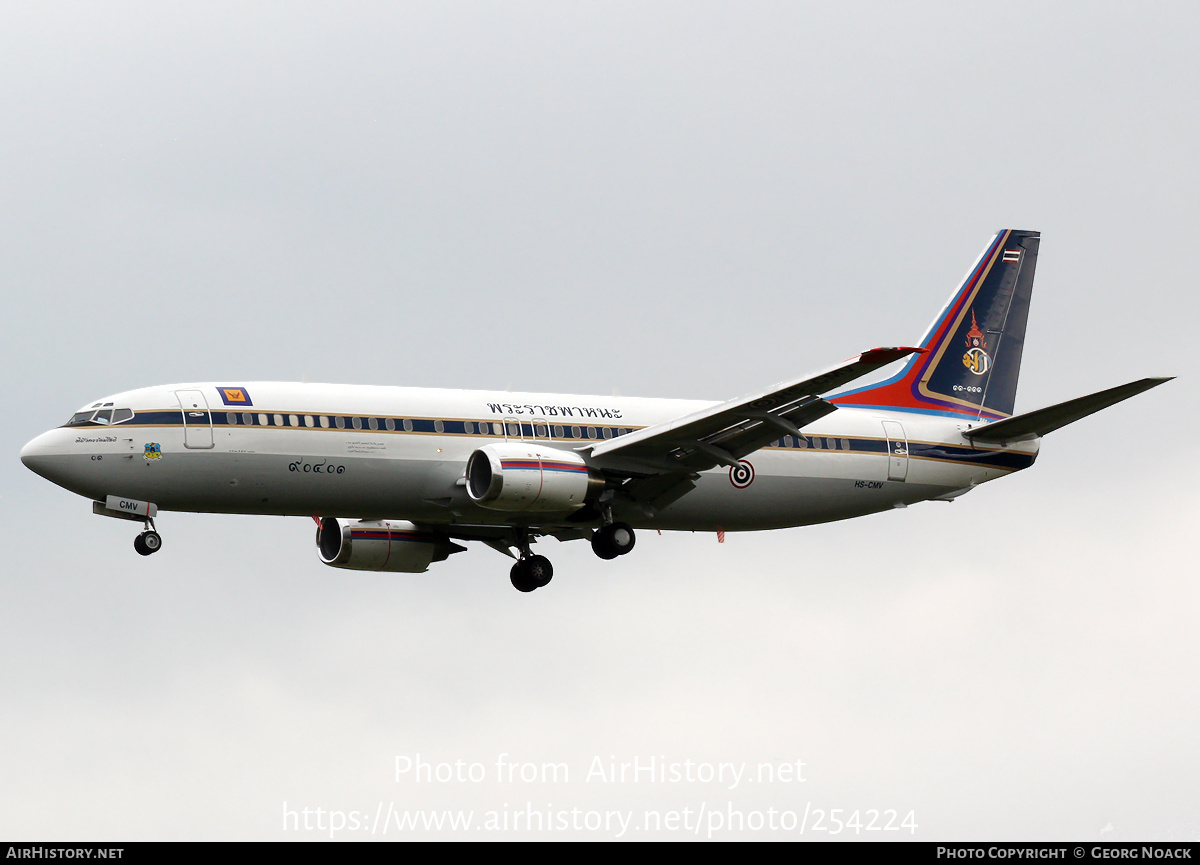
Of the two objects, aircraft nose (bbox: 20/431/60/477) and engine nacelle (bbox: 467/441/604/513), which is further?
engine nacelle (bbox: 467/441/604/513)

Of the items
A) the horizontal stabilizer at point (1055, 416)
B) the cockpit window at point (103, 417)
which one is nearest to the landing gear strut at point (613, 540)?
the horizontal stabilizer at point (1055, 416)

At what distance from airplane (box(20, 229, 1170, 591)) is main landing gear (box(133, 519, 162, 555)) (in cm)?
5

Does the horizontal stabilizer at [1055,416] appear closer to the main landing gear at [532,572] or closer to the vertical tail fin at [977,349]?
the vertical tail fin at [977,349]

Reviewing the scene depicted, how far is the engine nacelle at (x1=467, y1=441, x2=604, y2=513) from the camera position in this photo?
40.9 m

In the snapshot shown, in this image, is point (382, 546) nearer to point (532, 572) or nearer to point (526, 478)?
point (532, 572)

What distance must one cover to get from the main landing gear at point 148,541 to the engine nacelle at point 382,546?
9.10 meters

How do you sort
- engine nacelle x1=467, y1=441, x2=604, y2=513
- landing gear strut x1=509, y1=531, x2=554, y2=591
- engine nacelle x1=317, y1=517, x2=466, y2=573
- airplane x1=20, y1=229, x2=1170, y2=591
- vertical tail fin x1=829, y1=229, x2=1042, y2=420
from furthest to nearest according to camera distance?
vertical tail fin x1=829, y1=229, x2=1042, y2=420, engine nacelle x1=317, y1=517, x2=466, y2=573, landing gear strut x1=509, y1=531, x2=554, y2=591, engine nacelle x1=467, y1=441, x2=604, y2=513, airplane x1=20, y1=229, x2=1170, y2=591

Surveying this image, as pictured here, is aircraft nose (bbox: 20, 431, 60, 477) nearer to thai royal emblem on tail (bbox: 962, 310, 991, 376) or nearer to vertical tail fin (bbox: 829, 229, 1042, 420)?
vertical tail fin (bbox: 829, 229, 1042, 420)

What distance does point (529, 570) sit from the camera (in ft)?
157

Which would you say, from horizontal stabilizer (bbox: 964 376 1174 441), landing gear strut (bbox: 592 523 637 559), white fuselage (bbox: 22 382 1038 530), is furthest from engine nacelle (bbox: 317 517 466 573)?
horizontal stabilizer (bbox: 964 376 1174 441)

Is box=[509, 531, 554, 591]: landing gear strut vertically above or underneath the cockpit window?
underneath

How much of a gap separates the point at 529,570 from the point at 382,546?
4.57 metres

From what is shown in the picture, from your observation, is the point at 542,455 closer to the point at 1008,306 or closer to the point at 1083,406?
the point at 1083,406

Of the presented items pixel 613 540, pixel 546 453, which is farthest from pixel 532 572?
pixel 546 453
